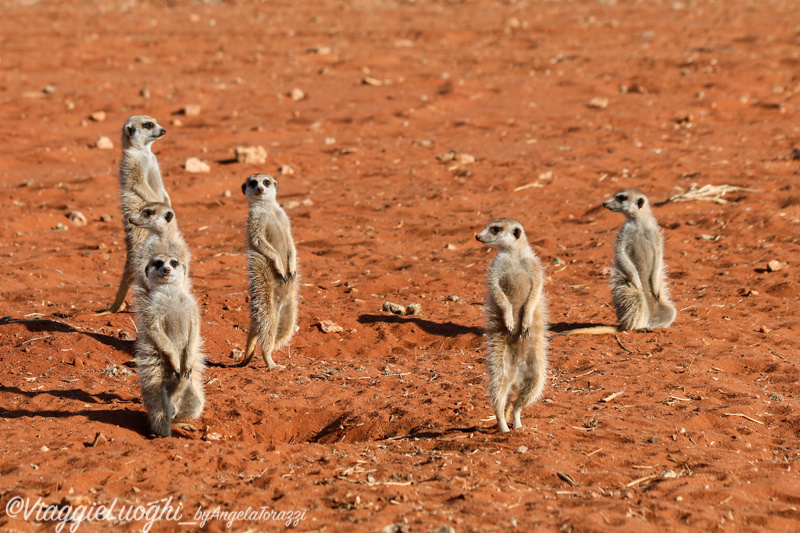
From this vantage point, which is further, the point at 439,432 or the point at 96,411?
the point at 96,411

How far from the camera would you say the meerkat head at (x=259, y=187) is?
5.68 m

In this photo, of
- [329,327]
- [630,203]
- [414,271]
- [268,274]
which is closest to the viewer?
[268,274]

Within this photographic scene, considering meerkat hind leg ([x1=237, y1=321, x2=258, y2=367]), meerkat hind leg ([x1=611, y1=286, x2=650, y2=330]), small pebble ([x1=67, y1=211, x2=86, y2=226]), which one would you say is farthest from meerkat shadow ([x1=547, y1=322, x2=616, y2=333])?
small pebble ([x1=67, y1=211, x2=86, y2=226])

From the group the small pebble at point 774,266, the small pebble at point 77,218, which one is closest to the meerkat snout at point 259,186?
the small pebble at point 77,218

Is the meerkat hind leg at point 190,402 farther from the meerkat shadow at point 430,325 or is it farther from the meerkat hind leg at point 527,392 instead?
the meerkat shadow at point 430,325

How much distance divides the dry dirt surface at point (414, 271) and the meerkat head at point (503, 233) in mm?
950

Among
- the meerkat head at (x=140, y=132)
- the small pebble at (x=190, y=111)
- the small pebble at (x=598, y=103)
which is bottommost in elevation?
the small pebble at (x=190, y=111)

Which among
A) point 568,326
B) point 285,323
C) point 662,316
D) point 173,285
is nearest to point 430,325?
point 568,326

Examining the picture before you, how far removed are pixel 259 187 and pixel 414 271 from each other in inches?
89.4

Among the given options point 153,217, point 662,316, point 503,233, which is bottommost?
point 662,316

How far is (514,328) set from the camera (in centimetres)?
431

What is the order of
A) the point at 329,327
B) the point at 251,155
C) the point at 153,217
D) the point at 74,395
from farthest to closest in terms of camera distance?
the point at 251,155 < the point at 329,327 < the point at 153,217 < the point at 74,395

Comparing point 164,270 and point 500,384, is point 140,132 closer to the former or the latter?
point 164,270

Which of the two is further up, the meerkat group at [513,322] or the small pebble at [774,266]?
the meerkat group at [513,322]
